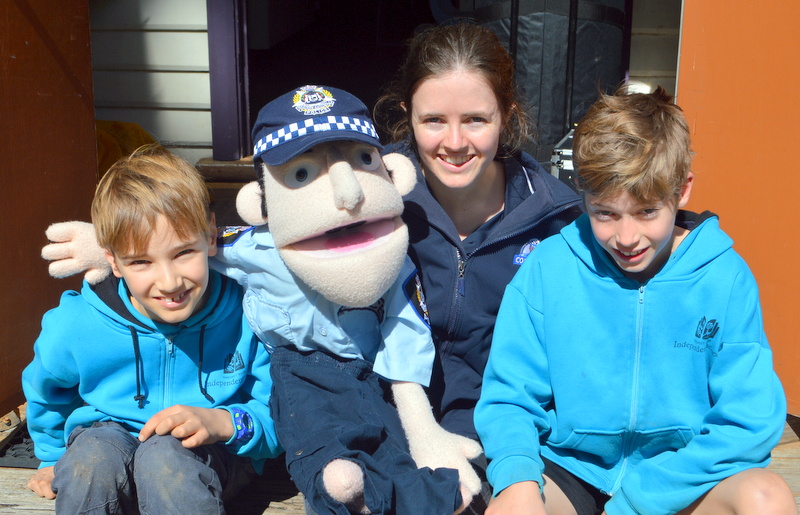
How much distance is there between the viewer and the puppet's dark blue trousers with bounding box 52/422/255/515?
1.81m

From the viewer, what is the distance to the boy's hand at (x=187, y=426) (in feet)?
6.11

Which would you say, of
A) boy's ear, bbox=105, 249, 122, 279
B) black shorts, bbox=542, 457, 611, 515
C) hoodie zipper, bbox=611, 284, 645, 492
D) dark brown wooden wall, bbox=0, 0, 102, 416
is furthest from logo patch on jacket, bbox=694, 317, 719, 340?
dark brown wooden wall, bbox=0, 0, 102, 416

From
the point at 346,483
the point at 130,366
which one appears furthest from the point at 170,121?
the point at 346,483

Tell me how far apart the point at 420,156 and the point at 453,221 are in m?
0.22

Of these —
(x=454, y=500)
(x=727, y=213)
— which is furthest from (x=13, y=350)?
(x=727, y=213)

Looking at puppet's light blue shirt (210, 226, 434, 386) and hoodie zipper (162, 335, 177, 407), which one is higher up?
puppet's light blue shirt (210, 226, 434, 386)

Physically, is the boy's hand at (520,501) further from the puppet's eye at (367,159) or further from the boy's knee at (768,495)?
the puppet's eye at (367,159)

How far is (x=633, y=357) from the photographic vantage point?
1854 mm

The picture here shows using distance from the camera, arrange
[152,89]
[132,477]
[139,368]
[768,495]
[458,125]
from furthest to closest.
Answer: [152,89], [458,125], [139,368], [132,477], [768,495]

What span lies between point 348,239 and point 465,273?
1.45 feet

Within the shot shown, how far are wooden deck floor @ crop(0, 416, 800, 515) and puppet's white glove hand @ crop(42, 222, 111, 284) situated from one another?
0.67m

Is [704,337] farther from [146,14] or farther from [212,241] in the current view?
[146,14]

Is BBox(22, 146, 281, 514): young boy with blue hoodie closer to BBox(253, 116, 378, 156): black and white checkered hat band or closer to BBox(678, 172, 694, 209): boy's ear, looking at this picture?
BBox(253, 116, 378, 156): black and white checkered hat band

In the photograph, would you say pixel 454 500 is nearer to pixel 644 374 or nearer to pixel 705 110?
pixel 644 374
